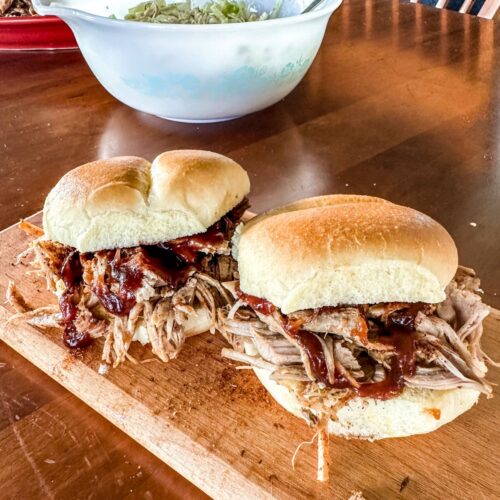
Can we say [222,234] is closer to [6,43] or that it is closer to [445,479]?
[445,479]

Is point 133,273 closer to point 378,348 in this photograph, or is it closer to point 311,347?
point 311,347

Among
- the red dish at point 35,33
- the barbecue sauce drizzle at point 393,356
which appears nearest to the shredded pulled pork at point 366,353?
the barbecue sauce drizzle at point 393,356

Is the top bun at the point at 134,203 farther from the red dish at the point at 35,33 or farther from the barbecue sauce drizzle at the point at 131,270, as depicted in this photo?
the red dish at the point at 35,33

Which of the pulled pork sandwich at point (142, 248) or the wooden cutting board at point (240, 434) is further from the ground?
the pulled pork sandwich at point (142, 248)

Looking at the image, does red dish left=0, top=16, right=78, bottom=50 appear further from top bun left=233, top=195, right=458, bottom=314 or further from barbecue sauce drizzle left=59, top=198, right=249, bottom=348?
top bun left=233, top=195, right=458, bottom=314

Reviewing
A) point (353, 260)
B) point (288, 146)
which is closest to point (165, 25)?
point (288, 146)

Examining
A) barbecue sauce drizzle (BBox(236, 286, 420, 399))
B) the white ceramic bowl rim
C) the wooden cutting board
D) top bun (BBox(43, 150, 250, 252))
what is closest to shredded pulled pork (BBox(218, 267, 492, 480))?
barbecue sauce drizzle (BBox(236, 286, 420, 399))
